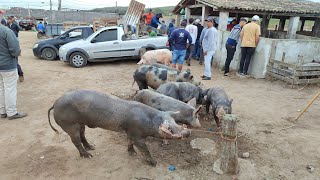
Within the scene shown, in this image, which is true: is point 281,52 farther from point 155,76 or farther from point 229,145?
point 229,145

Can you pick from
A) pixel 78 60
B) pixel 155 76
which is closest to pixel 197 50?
pixel 78 60

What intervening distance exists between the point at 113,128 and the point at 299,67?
23.7 feet

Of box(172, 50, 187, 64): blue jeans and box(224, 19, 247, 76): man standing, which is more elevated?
box(224, 19, 247, 76): man standing

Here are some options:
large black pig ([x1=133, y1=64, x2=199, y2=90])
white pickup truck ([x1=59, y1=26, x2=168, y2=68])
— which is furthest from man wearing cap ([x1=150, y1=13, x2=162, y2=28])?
large black pig ([x1=133, y1=64, x2=199, y2=90])

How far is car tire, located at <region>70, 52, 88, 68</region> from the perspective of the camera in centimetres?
1160

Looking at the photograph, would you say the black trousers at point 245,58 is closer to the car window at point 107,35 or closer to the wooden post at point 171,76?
the wooden post at point 171,76

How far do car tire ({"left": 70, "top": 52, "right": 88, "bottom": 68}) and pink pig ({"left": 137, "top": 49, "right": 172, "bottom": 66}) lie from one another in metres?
3.21

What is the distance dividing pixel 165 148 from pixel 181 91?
66.9 inches

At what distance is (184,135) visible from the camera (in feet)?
13.2

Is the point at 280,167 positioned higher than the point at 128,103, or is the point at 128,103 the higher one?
the point at 128,103

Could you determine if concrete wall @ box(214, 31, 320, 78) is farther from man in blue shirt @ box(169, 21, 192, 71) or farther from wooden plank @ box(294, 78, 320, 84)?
man in blue shirt @ box(169, 21, 192, 71)

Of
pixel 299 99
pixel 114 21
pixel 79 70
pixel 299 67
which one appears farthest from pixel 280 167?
pixel 114 21

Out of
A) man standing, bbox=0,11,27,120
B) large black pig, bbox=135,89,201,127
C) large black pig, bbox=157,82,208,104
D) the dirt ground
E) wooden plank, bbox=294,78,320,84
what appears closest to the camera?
the dirt ground

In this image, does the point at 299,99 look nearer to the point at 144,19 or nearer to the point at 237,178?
the point at 237,178
